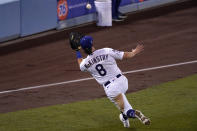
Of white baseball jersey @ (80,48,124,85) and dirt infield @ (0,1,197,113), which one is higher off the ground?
white baseball jersey @ (80,48,124,85)

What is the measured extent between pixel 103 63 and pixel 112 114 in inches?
75.3

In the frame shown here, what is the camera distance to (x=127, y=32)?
18.4 m

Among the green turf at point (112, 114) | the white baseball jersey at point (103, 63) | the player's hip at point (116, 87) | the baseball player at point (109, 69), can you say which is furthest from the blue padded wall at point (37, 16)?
the player's hip at point (116, 87)

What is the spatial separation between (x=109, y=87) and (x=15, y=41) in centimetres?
847

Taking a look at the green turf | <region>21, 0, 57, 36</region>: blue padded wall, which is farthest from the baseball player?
<region>21, 0, 57, 36</region>: blue padded wall

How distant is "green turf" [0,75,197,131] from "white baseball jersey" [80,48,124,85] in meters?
1.14

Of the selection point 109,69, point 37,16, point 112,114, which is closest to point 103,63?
point 109,69

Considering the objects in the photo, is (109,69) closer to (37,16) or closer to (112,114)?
(112,114)

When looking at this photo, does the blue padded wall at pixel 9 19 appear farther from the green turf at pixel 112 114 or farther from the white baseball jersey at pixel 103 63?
the white baseball jersey at pixel 103 63

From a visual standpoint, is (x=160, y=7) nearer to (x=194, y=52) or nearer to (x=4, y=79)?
(x=194, y=52)

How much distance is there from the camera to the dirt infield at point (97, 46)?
1297 centimetres

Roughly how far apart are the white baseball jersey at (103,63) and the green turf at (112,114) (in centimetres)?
114

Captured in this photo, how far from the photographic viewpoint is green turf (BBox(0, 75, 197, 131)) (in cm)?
1034

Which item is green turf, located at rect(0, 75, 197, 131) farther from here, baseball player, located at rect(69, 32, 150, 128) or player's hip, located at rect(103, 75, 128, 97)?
player's hip, located at rect(103, 75, 128, 97)
